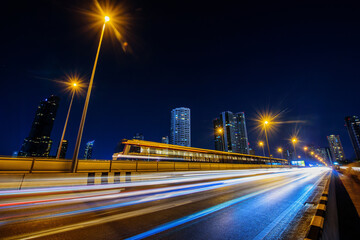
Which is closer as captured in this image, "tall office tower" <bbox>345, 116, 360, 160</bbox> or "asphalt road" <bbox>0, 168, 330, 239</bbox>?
"asphalt road" <bbox>0, 168, 330, 239</bbox>

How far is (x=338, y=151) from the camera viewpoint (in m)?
181

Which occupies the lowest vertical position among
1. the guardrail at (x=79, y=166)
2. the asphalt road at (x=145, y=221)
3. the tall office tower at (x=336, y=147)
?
the asphalt road at (x=145, y=221)

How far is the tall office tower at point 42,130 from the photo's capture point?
326ft

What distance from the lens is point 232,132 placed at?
16725 cm

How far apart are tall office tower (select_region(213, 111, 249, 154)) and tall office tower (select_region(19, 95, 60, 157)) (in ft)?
458

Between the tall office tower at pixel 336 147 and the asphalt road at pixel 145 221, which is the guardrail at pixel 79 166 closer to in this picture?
the asphalt road at pixel 145 221

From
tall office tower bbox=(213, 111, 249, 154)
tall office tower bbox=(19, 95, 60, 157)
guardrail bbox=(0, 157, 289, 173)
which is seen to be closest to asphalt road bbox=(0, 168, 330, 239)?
guardrail bbox=(0, 157, 289, 173)

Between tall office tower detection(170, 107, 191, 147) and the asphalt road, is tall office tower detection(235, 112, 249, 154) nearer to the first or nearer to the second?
tall office tower detection(170, 107, 191, 147)

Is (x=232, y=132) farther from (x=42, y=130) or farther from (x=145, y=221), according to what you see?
(x=145, y=221)

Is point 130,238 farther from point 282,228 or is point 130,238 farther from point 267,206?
point 267,206

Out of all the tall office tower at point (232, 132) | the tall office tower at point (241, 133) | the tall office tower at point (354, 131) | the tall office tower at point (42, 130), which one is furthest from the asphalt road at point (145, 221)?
the tall office tower at point (241, 133)

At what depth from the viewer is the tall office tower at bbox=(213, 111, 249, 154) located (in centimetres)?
16425

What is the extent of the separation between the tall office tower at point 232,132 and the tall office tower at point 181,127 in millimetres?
34405

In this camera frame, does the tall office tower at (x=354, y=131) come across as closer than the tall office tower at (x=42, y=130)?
No
